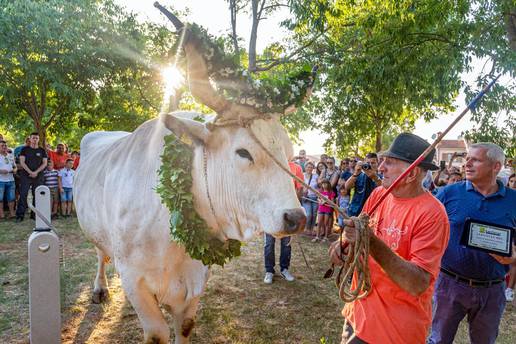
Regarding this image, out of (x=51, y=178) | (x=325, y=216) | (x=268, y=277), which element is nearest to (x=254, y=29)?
(x=325, y=216)

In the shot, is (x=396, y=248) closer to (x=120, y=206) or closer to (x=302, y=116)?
(x=120, y=206)

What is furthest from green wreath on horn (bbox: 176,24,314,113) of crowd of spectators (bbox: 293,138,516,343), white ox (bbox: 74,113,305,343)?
crowd of spectators (bbox: 293,138,516,343)

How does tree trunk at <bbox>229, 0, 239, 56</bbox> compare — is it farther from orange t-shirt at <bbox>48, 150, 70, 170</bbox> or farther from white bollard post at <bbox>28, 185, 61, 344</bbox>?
white bollard post at <bbox>28, 185, 61, 344</bbox>

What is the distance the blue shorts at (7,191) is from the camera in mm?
9945

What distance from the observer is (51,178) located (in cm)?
1051

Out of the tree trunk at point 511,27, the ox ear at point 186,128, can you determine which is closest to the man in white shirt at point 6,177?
the ox ear at point 186,128

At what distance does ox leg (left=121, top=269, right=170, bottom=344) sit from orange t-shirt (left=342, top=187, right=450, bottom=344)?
5.01 feet

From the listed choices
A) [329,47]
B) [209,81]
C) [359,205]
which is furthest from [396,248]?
[329,47]

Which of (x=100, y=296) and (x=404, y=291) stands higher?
(x=404, y=291)

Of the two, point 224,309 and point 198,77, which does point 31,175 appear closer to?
point 224,309

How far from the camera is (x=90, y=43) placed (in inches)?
479

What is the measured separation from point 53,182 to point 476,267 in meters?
10.9

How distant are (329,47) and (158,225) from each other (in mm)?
9498

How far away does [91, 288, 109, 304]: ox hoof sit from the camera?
15.6 ft
